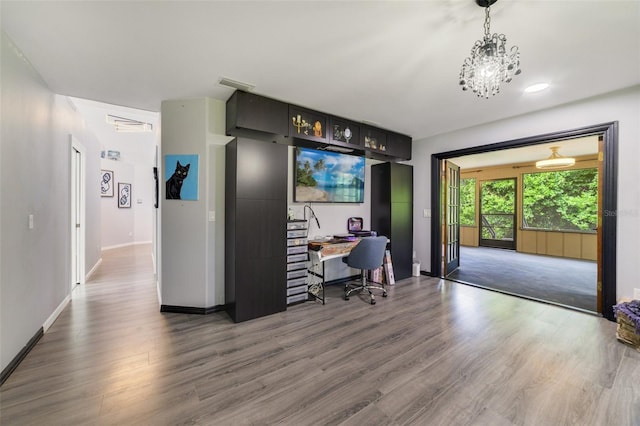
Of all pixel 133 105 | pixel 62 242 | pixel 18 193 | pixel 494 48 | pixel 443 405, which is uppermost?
pixel 133 105

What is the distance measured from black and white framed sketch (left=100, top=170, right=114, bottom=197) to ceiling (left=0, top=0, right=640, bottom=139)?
18.9ft

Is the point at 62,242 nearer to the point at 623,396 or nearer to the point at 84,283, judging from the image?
the point at 84,283

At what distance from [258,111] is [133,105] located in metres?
1.64

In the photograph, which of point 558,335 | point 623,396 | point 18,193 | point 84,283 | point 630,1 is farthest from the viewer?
point 84,283

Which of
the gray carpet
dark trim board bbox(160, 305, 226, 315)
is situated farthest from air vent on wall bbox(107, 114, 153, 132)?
the gray carpet

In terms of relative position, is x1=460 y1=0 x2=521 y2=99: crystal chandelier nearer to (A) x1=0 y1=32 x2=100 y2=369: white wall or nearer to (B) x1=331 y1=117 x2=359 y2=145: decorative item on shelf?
(B) x1=331 y1=117 x2=359 y2=145: decorative item on shelf

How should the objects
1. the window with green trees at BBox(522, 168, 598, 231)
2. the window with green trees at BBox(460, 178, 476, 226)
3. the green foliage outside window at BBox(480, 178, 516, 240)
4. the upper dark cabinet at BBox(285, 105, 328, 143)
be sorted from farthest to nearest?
the window with green trees at BBox(460, 178, 476, 226), the green foliage outside window at BBox(480, 178, 516, 240), the window with green trees at BBox(522, 168, 598, 231), the upper dark cabinet at BBox(285, 105, 328, 143)

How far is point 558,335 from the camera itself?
2592mm

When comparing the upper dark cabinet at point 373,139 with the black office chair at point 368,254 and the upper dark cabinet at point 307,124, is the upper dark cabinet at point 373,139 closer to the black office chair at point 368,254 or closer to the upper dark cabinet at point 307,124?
the upper dark cabinet at point 307,124

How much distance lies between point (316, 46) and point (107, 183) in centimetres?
831

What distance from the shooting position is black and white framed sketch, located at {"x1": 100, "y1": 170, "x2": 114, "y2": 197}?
7.45 metres

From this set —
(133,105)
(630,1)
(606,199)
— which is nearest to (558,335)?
(606,199)

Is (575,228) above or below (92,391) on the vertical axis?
above

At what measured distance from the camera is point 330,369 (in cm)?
204
